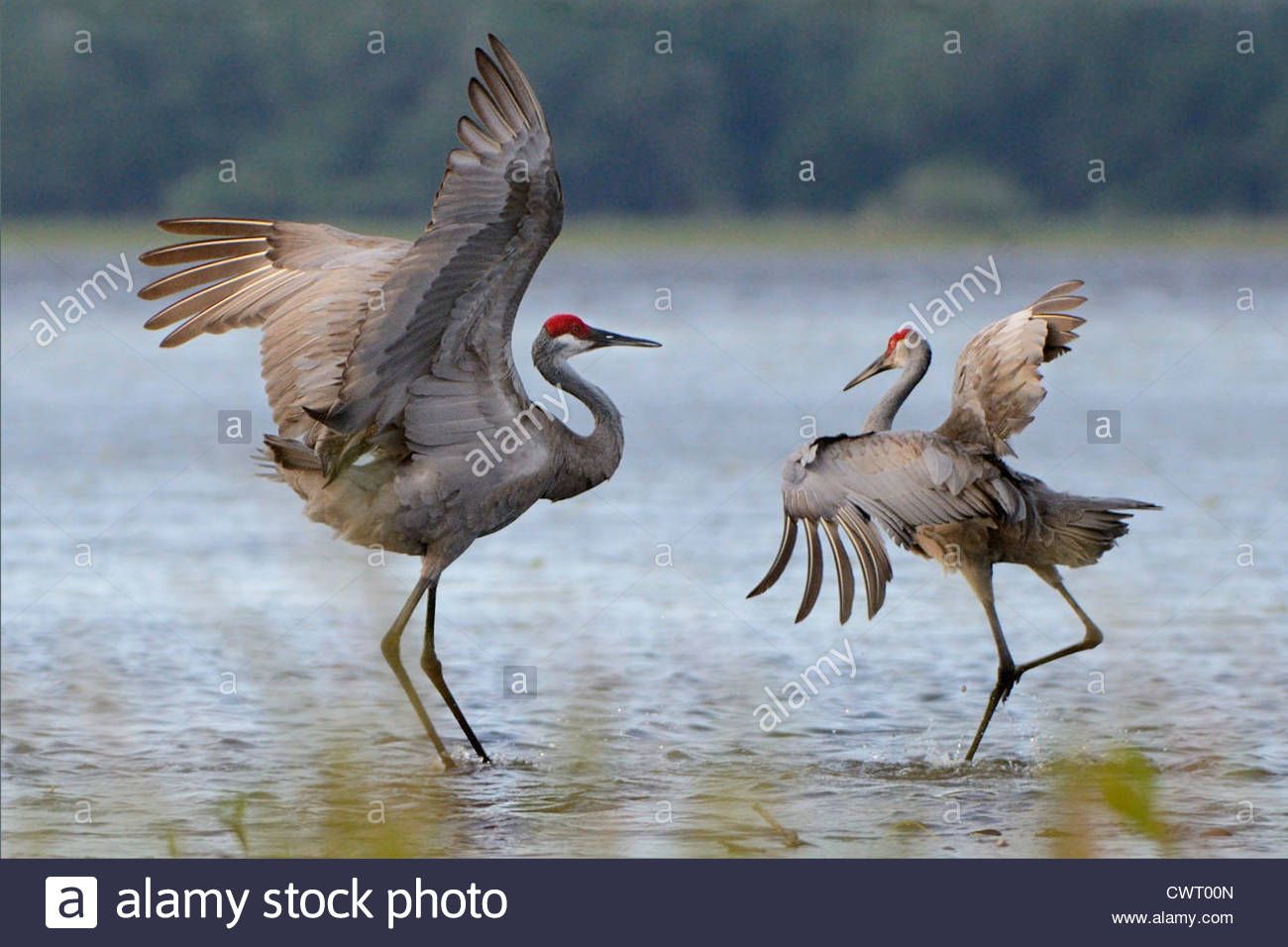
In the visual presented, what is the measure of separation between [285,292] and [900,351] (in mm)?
2303

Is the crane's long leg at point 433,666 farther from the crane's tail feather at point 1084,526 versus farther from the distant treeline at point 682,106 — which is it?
the distant treeline at point 682,106

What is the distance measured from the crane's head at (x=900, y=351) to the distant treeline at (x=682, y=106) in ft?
92.3

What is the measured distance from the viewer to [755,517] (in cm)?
1290

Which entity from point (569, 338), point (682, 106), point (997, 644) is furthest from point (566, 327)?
point (682, 106)

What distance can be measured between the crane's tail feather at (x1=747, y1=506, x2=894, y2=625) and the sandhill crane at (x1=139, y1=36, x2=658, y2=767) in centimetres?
94

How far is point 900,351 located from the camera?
27.6 ft

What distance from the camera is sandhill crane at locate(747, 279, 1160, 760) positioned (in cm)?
714

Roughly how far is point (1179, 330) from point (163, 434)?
39.5 feet

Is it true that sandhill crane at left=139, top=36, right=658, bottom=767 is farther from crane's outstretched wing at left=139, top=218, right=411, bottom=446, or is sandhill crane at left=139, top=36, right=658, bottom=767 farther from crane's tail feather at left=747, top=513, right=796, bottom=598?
crane's tail feather at left=747, top=513, right=796, bottom=598

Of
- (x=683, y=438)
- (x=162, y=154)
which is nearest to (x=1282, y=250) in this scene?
(x=162, y=154)

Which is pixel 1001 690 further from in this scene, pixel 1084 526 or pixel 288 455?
pixel 288 455

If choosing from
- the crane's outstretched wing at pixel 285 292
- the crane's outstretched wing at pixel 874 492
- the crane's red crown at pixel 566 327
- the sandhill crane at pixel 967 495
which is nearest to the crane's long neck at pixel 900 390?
the sandhill crane at pixel 967 495

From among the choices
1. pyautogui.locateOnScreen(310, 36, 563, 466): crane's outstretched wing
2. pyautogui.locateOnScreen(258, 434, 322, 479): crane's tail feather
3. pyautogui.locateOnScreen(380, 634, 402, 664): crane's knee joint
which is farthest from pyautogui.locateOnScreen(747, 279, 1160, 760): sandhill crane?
pyautogui.locateOnScreen(258, 434, 322, 479): crane's tail feather
